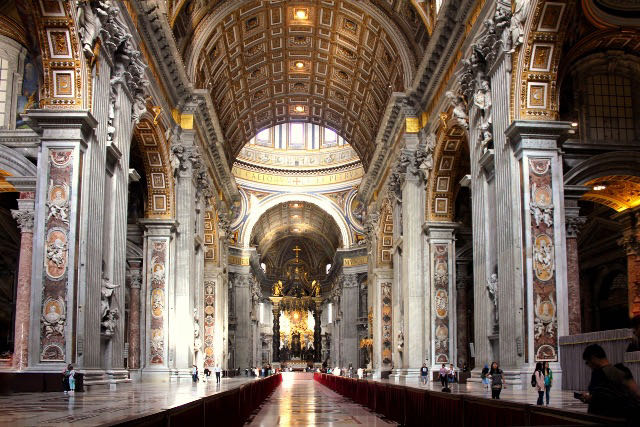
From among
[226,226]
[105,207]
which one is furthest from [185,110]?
[226,226]

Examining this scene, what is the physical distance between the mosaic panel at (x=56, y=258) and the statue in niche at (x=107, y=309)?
1849 mm

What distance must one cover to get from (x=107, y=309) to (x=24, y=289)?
1925mm

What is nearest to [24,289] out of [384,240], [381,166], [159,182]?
[159,182]

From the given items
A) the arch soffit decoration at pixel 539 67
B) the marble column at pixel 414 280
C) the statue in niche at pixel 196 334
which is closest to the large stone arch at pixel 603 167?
the arch soffit decoration at pixel 539 67

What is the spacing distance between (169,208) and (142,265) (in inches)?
89.2

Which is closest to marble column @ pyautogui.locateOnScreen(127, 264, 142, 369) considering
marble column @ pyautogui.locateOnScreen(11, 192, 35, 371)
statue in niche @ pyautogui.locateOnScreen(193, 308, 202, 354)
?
statue in niche @ pyautogui.locateOnScreen(193, 308, 202, 354)

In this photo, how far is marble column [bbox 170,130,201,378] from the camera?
25941 millimetres

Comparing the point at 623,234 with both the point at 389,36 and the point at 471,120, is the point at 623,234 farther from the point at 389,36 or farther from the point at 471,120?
the point at 389,36

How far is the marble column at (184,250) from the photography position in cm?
2594

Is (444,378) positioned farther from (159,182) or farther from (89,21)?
(159,182)

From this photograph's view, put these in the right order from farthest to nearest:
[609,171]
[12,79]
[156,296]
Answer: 1. [156,296]
2. [12,79]
3. [609,171]

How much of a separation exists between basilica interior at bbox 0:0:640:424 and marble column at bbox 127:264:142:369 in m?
0.08

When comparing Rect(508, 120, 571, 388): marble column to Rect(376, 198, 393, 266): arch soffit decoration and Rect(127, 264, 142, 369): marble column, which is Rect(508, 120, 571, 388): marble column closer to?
Rect(127, 264, 142, 369): marble column

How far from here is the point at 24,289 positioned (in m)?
17.0
